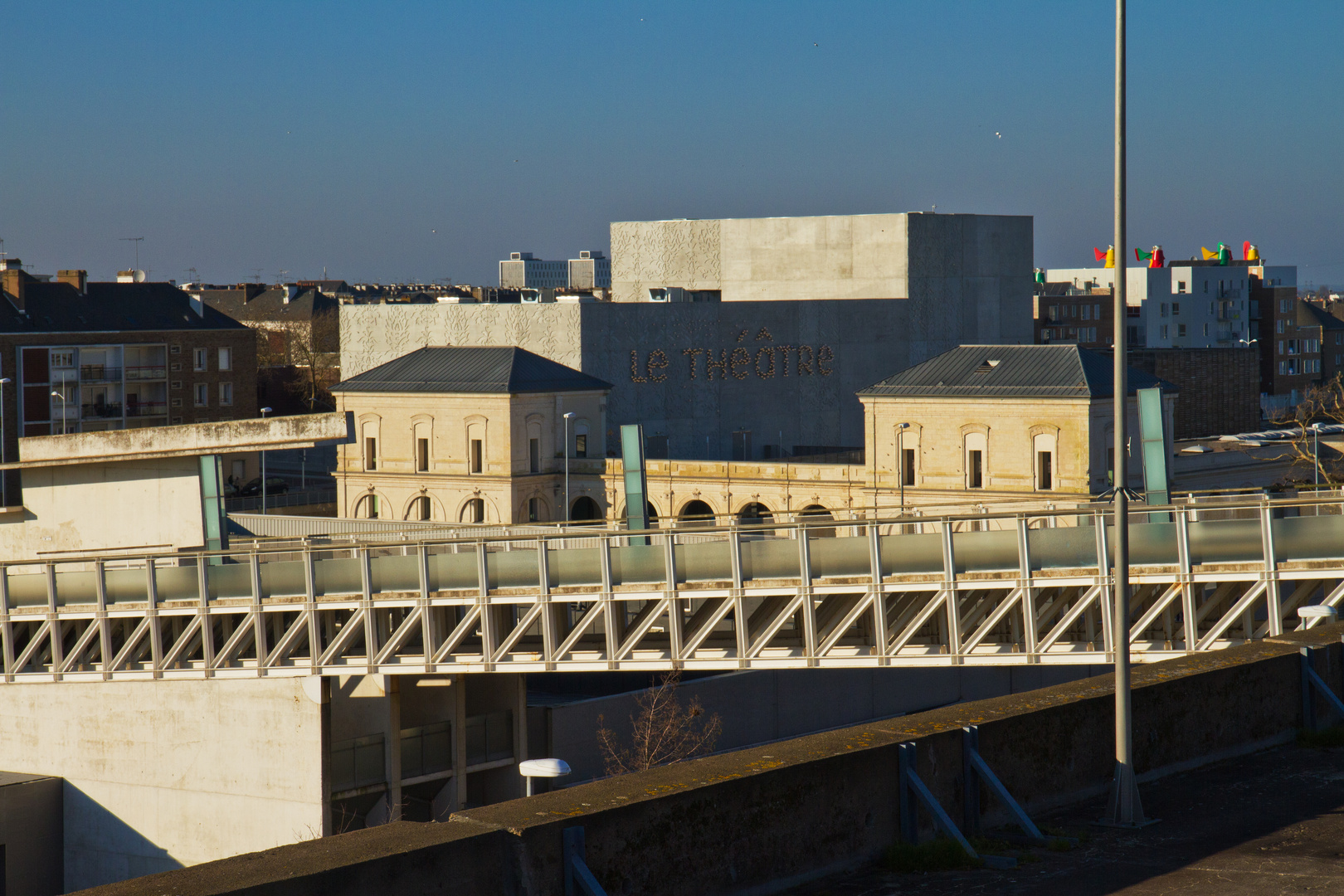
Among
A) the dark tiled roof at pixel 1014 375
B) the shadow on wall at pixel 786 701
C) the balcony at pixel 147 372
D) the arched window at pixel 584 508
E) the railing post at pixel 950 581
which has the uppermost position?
the balcony at pixel 147 372

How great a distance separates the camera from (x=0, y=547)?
4522cm

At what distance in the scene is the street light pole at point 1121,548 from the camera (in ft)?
36.0

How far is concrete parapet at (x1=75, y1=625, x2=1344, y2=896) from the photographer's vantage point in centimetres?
816

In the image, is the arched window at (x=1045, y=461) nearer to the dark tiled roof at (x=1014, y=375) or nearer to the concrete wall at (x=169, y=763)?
the dark tiled roof at (x=1014, y=375)

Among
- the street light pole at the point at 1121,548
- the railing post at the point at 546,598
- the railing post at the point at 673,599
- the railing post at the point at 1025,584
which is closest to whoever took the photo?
the street light pole at the point at 1121,548

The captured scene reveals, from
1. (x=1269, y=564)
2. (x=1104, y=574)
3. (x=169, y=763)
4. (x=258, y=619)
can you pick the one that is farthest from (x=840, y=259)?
Result: (x=1269, y=564)

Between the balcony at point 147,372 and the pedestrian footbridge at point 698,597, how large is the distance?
230ft

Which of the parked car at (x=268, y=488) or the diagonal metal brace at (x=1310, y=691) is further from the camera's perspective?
the parked car at (x=268, y=488)

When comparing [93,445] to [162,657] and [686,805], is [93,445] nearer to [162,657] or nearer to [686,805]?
[162,657]

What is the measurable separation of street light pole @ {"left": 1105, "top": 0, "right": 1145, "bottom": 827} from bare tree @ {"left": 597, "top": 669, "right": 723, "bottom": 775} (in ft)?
95.3

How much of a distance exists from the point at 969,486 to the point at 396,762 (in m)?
40.0

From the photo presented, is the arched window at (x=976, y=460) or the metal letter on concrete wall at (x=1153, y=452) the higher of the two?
the metal letter on concrete wall at (x=1153, y=452)

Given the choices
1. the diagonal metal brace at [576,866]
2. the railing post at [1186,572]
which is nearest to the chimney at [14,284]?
the railing post at [1186,572]

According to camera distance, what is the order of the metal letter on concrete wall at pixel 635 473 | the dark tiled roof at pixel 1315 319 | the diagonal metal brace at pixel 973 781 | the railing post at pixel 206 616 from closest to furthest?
the diagonal metal brace at pixel 973 781
the railing post at pixel 206 616
the metal letter on concrete wall at pixel 635 473
the dark tiled roof at pixel 1315 319
